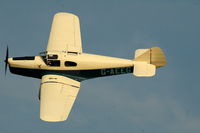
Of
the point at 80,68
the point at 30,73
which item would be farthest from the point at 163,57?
the point at 30,73

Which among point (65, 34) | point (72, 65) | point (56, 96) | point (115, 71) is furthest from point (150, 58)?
point (56, 96)

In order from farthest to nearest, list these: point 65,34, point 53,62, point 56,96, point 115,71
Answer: point 65,34 → point 115,71 → point 53,62 → point 56,96

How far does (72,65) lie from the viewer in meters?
43.5

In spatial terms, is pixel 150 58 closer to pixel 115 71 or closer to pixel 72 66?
pixel 115 71

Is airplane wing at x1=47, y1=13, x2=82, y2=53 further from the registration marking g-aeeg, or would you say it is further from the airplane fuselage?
the registration marking g-aeeg

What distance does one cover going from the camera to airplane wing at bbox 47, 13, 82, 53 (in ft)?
147

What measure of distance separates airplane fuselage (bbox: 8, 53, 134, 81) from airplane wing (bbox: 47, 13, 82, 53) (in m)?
1.16

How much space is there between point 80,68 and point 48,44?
10.4ft

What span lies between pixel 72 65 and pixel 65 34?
320cm

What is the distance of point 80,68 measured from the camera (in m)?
43.6

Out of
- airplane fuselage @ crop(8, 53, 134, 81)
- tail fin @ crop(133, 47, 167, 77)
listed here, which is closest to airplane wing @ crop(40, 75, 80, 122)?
airplane fuselage @ crop(8, 53, 134, 81)

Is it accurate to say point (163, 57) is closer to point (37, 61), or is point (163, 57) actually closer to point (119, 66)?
point (119, 66)

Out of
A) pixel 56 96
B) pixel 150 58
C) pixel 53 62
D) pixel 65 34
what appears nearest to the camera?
pixel 56 96

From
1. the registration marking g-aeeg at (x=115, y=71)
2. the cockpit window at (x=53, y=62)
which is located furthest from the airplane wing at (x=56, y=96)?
the registration marking g-aeeg at (x=115, y=71)
